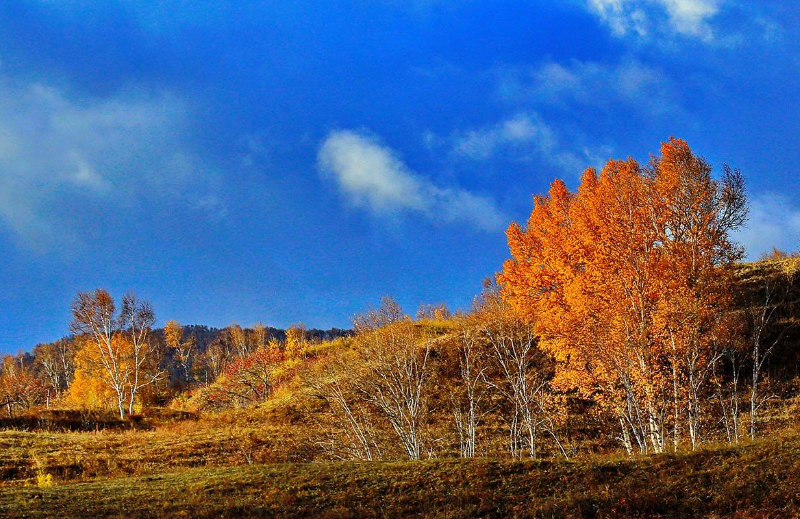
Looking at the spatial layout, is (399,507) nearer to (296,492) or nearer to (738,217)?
(296,492)

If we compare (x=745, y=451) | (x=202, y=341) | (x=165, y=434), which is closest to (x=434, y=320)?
(x=165, y=434)

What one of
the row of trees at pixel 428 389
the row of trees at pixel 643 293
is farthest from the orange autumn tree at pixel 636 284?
the row of trees at pixel 428 389

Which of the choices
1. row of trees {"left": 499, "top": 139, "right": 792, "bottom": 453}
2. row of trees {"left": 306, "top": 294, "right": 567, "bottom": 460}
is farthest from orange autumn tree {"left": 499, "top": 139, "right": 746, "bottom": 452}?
row of trees {"left": 306, "top": 294, "right": 567, "bottom": 460}

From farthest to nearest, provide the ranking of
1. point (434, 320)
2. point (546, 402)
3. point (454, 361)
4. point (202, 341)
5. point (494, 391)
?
point (202, 341)
point (434, 320)
point (454, 361)
point (494, 391)
point (546, 402)

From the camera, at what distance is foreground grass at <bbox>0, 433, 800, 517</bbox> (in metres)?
10.3

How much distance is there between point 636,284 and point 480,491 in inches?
547

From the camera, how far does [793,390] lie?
29.6m

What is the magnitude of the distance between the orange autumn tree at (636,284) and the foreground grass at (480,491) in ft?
10.7

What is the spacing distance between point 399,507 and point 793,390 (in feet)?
98.1

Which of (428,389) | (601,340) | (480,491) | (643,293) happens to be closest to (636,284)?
(643,293)

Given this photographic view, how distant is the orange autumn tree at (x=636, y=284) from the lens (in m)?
20.2

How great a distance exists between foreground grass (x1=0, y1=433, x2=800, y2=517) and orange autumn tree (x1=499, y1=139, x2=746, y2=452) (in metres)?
3.26

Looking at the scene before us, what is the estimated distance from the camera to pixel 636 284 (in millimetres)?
21812

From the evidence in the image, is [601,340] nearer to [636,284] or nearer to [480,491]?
[636,284]
